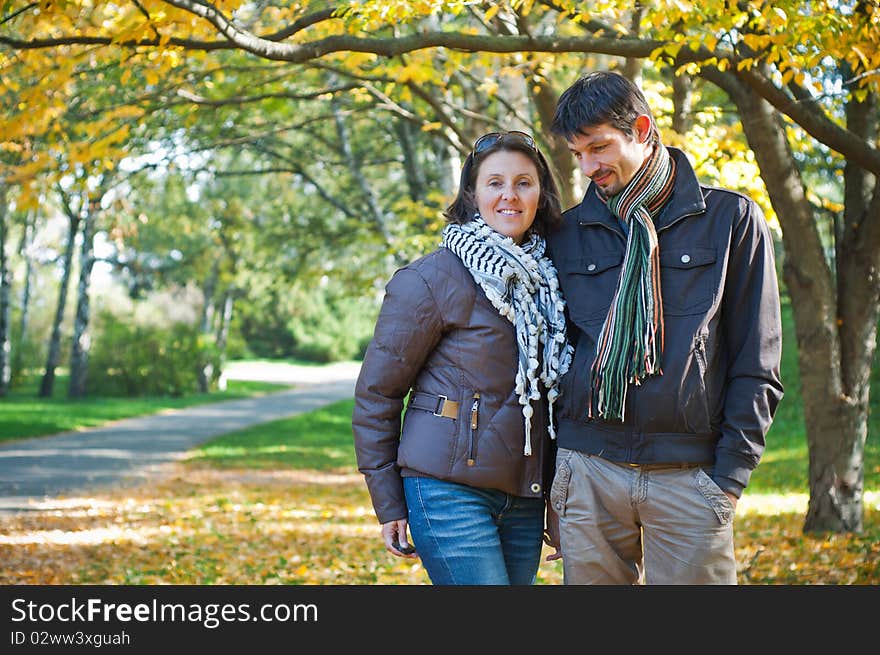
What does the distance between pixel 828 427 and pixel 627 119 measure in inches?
216

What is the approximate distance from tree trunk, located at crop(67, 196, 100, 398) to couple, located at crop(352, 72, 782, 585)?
23148 mm

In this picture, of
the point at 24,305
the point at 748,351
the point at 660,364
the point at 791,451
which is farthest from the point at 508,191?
the point at 24,305

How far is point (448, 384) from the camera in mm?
3047

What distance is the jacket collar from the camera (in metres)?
2.89

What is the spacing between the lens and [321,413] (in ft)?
80.8

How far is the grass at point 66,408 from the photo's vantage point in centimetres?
1778

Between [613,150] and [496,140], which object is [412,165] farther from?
[613,150]

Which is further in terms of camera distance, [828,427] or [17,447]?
[17,447]

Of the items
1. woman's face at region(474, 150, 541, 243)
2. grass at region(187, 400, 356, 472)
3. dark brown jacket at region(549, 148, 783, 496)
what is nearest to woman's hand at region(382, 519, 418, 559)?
dark brown jacket at region(549, 148, 783, 496)

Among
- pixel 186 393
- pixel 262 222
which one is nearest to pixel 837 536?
pixel 262 222

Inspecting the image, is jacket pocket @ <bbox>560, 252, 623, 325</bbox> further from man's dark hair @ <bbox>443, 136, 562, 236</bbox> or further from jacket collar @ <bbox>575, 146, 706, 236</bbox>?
man's dark hair @ <bbox>443, 136, 562, 236</bbox>
